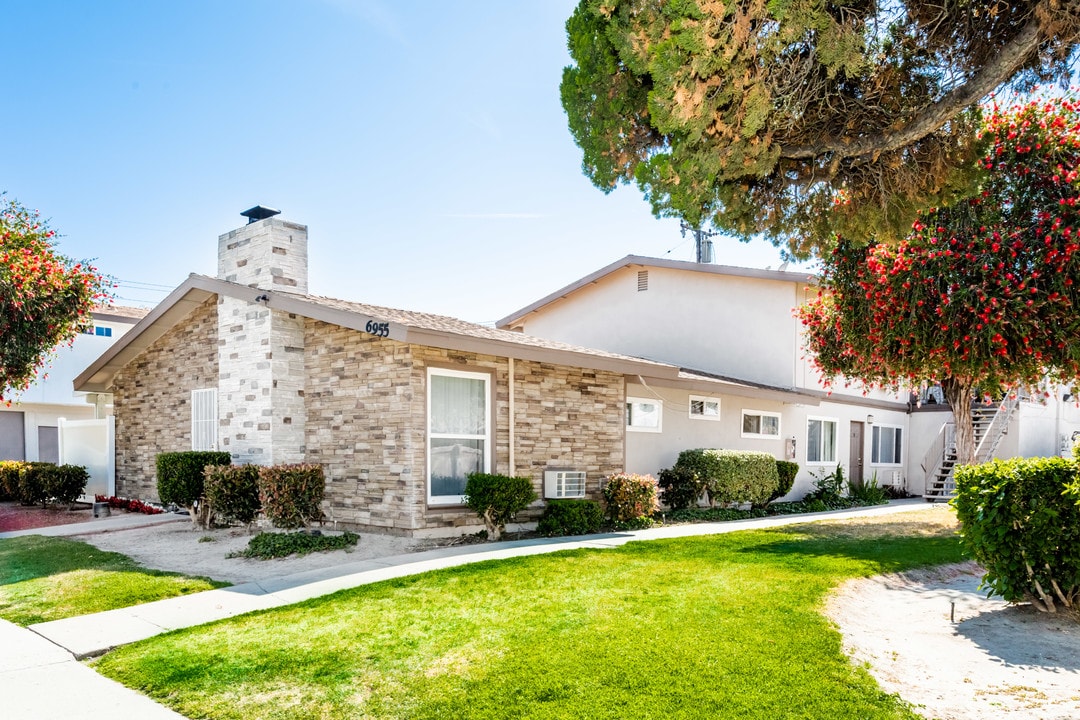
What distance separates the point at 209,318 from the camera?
14.6 metres

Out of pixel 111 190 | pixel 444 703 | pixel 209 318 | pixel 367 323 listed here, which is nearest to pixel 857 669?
pixel 444 703

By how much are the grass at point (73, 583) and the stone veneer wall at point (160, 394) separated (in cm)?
462

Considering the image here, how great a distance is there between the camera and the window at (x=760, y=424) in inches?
768

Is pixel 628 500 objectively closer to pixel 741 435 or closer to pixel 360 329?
pixel 360 329

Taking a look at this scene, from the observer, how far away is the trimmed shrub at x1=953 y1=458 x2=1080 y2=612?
7.05 metres

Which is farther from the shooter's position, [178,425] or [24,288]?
[178,425]

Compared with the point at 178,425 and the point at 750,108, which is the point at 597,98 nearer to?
the point at 750,108

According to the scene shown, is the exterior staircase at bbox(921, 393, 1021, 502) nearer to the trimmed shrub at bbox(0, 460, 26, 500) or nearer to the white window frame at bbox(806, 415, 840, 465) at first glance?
the white window frame at bbox(806, 415, 840, 465)

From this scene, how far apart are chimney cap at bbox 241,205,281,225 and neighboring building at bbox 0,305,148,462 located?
1268 cm

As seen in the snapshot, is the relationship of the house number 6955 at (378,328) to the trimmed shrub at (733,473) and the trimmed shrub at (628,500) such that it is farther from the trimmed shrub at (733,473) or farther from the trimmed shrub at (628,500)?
the trimmed shrub at (733,473)

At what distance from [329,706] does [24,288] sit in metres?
12.6

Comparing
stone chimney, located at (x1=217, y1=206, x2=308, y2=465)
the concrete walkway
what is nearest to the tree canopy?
the concrete walkway

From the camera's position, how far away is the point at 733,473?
1670 cm

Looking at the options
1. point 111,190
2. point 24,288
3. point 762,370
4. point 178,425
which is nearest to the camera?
point 24,288
